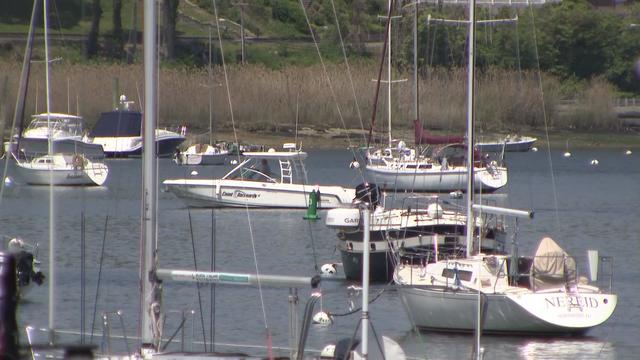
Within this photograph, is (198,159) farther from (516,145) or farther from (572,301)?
(572,301)

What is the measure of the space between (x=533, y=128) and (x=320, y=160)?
23.1m

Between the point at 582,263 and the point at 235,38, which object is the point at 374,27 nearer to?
the point at 235,38

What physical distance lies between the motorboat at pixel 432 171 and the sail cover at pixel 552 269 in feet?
84.4

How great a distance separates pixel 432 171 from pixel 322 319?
27.9m

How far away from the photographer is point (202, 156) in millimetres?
66875

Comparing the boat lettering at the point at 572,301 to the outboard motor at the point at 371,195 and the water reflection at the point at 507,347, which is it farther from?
the outboard motor at the point at 371,195

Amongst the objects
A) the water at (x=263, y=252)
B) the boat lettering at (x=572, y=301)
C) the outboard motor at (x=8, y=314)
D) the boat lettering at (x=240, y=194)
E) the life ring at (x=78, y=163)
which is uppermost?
the outboard motor at (x=8, y=314)

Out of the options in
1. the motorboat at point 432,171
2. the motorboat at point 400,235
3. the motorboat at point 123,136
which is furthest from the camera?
the motorboat at point 123,136

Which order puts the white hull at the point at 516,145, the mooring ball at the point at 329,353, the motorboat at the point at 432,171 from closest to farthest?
the mooring ball at the point at 329,353 < the motorboat at the point at 432,171 < the white hull at the point at 516,145

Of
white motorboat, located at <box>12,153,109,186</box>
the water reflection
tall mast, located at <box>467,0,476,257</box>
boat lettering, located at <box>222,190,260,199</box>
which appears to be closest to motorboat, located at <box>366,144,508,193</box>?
boat lettering, located at <box>222,190,260,199</box>

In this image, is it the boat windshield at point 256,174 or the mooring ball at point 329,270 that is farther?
the boat windshield at point 256,174

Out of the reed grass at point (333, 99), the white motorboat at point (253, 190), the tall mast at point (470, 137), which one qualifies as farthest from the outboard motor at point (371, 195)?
the reed grass at point (333, 99)

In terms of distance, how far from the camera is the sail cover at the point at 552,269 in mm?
20203

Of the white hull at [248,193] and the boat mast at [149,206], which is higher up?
the boat mast at [149,206]
